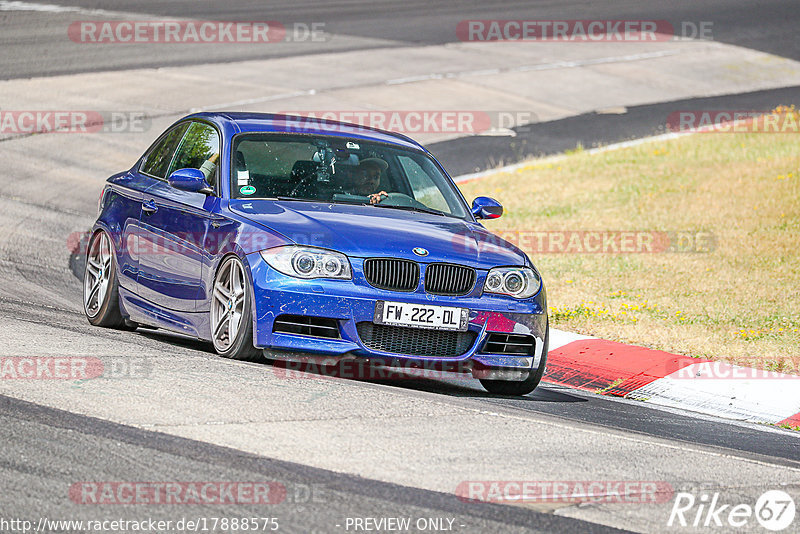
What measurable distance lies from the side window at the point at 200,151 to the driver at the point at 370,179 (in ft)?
3.18

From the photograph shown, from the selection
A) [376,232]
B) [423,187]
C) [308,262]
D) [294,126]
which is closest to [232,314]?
[308,262]

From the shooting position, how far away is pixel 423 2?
115ft

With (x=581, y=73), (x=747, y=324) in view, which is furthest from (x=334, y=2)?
(x=747, y=324)

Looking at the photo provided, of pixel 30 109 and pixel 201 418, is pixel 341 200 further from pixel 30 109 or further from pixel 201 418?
pixel 30 109

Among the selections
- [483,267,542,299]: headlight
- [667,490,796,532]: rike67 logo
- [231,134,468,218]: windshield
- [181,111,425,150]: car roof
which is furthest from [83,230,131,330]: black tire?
[667,490,796,532]: rike67 logo

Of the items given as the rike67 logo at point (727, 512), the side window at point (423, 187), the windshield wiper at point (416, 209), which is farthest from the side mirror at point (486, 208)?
the rike67 logo at point (727, 512)

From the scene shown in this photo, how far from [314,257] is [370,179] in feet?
4.78

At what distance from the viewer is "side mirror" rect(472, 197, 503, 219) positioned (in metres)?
9.20

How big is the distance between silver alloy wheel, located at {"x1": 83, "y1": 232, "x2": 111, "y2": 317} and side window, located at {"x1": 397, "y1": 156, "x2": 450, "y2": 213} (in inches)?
91.4

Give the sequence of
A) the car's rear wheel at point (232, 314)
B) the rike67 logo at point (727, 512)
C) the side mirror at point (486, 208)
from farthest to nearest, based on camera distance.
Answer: the side mirror at point (486, 208)
the car's rear wheel at point (232, 314)
the rike67 logo at point (727, 512)

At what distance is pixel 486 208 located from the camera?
30.2ft

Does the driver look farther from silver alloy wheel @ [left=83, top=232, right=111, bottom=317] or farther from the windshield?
silver alloy wheel @ [left=83, top=232, right=111, bottom=317]

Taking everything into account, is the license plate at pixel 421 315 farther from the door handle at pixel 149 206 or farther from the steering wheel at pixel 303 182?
the door handle at pixel 149 206

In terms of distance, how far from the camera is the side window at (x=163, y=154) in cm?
946
